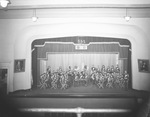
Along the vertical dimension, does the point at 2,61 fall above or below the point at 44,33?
below

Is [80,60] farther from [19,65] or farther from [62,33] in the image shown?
[19,65]

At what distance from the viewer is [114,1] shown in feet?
21.5

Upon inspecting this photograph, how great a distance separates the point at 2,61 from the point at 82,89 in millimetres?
4185

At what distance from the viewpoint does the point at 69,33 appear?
8.95m

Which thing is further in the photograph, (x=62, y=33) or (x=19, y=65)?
(x=62, y=33)

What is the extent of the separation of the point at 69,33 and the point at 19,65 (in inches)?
122

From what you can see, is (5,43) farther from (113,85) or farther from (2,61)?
(113,85)

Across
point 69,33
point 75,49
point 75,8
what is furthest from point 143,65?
point 75,8

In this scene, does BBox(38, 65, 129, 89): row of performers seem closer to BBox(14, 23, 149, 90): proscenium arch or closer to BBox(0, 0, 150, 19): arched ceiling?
BBox(14, 23, 149, 90): proscenium arch

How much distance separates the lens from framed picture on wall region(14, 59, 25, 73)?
8484 millimetres

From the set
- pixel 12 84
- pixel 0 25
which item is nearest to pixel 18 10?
pixel 0 25

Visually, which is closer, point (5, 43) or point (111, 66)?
point (5, 43)

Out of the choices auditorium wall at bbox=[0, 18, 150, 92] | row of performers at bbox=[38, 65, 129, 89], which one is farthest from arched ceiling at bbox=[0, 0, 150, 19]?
row of performers at bbox=[38, 65, 129, 89]

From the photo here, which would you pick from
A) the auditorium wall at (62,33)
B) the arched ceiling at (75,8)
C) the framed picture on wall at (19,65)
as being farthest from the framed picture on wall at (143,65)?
the framed picture on wall at (19,65)
